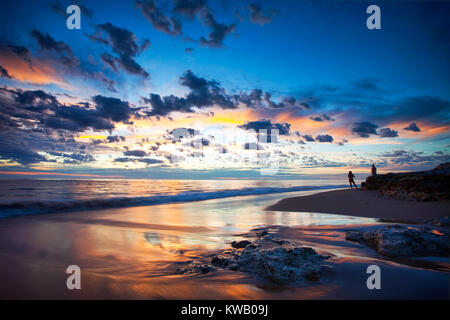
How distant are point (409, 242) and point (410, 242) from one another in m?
0.01

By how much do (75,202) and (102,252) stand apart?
10.3 m

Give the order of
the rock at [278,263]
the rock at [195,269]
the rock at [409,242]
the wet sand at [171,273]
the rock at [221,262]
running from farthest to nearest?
the rock at [409,242] < the rock at [221,262] < the rock at [195,269] < the rock at [278,263] < the wet sand at [171,273]

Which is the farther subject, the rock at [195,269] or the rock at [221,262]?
the rock at [221,262]

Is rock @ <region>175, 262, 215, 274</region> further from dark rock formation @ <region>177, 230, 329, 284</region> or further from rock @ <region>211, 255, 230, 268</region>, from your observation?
rock @ <region>211, 255, 230, 268</region>

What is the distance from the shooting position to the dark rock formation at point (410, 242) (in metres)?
3.35

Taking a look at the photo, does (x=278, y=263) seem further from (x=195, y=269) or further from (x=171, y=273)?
(x=171, y=273)

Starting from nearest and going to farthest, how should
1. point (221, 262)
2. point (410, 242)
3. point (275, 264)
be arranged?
point (275, 264)
point (221, 262)
point (410, 242)

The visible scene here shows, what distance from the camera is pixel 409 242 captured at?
11.3 ft

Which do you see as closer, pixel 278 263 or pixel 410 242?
pixel 278 263

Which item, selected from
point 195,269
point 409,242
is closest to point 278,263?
point 195,269

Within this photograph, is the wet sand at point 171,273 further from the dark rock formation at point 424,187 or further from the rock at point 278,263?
the dark rock formation at point 424,187

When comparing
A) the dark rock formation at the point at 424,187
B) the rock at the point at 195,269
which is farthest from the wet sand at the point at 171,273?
the dark rock formation at the point at 424,187

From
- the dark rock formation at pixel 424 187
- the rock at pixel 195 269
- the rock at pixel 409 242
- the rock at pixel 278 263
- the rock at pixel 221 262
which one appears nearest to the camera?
the rock at pixel 278 263
